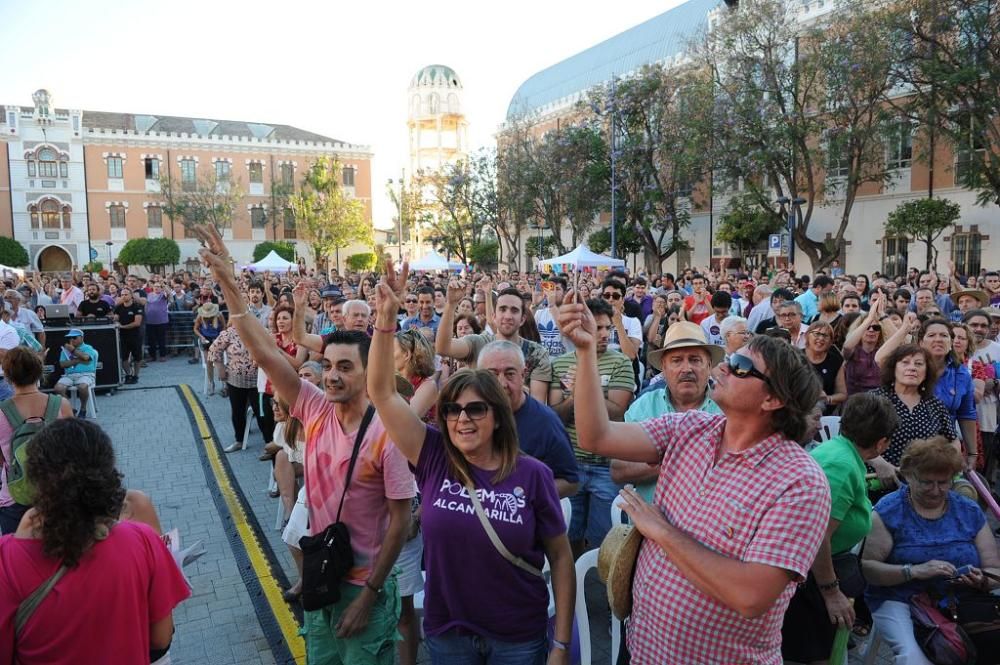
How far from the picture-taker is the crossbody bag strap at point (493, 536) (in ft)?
8.26

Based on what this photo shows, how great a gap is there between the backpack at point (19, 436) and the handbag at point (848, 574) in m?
3.89

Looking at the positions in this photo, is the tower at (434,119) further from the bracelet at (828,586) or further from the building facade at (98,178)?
the bracelet at (828,586)

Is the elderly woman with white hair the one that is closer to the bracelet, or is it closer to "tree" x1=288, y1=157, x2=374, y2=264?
the bracelet

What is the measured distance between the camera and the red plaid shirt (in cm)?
192

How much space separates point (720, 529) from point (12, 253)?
198 feet

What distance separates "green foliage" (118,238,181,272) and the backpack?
5145 centimetres

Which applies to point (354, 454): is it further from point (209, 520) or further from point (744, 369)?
point (209, 520)

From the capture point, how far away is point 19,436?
396 cm

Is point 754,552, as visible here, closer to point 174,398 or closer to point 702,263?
point 174,398

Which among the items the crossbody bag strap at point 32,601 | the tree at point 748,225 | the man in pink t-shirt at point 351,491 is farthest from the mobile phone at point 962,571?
the tree at point 748,225

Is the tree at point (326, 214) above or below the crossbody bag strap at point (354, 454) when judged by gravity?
above

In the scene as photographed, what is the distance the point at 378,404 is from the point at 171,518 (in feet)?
14.8

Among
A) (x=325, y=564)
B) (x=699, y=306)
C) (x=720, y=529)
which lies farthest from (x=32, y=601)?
(x=699, y=306)

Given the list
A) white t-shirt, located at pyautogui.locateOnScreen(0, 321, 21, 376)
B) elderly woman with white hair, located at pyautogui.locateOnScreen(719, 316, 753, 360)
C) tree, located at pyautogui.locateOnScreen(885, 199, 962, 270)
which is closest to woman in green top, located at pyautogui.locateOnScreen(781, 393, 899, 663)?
elderly woman with white hair, located at pyautogui.locateOnScreen(719, 316, 753, 360)
